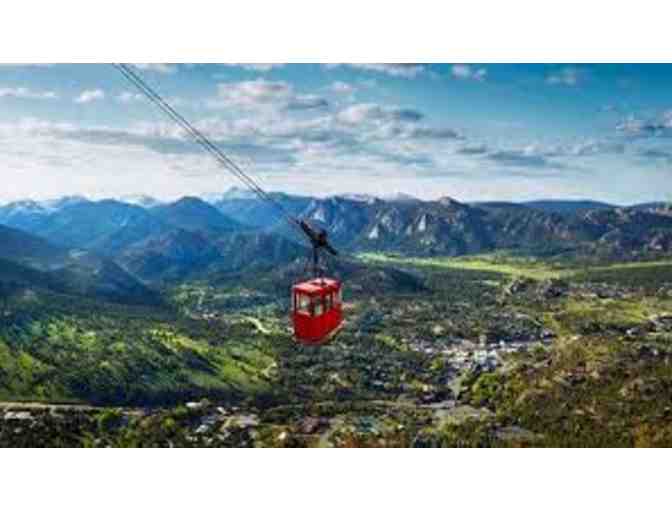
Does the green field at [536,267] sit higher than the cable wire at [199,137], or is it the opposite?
the cable wire at [199,137]

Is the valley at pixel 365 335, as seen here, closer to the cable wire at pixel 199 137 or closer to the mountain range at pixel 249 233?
the mountain range at pixel 249 233

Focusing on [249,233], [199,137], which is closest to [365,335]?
[249,233]

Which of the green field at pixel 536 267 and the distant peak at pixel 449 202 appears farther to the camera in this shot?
the green field at pixel 536 267

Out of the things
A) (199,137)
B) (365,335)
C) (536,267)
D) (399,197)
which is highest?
(199,137)

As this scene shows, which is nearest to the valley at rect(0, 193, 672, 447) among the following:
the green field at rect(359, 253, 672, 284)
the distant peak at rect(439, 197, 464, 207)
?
the green field at rect(359, 253, 672, 284)

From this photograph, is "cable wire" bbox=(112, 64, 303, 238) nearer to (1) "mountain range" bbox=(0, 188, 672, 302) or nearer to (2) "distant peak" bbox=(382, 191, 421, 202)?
(1) "mountain range" bbox=(0, 188, 672, 302)

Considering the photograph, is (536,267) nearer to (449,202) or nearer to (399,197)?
(449,202)

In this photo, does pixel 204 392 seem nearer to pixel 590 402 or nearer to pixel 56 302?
pixel 56 302

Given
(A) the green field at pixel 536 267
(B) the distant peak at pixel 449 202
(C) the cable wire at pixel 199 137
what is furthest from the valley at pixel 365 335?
(C) the cable wire at pixel 199 137

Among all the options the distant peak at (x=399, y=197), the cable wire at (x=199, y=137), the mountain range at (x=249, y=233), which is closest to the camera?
the cable wire at (x=199, y=137)
